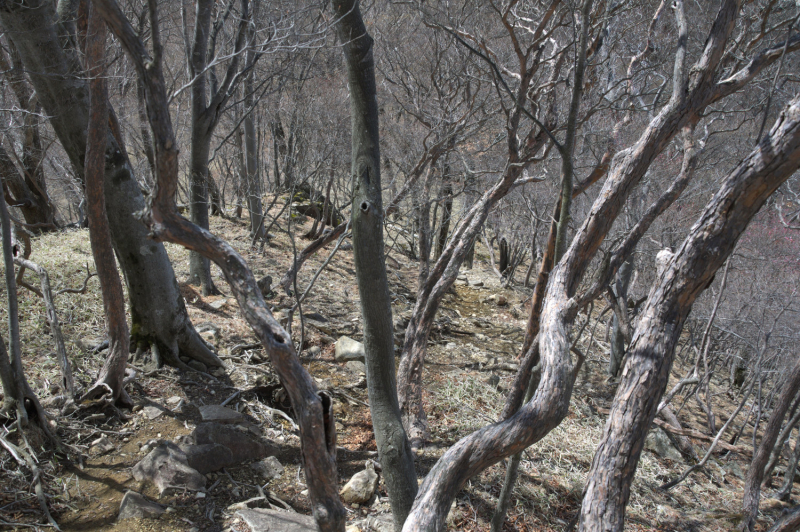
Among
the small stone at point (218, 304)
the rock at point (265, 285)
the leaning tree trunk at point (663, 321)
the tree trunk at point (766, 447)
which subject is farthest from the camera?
the rock at point (265, 285)

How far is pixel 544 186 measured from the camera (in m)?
10.0

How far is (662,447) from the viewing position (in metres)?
5.44

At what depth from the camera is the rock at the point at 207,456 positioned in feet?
10.7

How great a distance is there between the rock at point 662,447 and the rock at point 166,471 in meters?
4.70

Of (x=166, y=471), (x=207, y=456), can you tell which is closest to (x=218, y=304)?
(x=207, y=456)

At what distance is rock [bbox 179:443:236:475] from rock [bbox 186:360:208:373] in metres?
1.14

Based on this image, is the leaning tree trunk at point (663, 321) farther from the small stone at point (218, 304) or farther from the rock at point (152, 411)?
the small stone at point (218, 304)

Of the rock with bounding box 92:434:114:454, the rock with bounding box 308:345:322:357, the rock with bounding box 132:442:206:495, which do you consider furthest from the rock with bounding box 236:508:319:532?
the rock with bounding box 308:345:322:357

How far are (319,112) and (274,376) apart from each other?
5.24 metres

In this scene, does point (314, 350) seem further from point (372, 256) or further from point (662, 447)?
point (662, 447)

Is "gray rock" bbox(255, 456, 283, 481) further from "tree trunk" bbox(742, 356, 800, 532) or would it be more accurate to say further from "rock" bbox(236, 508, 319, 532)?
"tree trunk" bbox(742, 356, 800, 532)

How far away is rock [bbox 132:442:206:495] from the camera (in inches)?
117

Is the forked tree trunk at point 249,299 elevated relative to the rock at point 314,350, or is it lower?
elevated

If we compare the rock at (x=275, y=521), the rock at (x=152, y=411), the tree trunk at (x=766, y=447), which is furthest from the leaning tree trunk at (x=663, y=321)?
the rock at (x=152, y=411)
